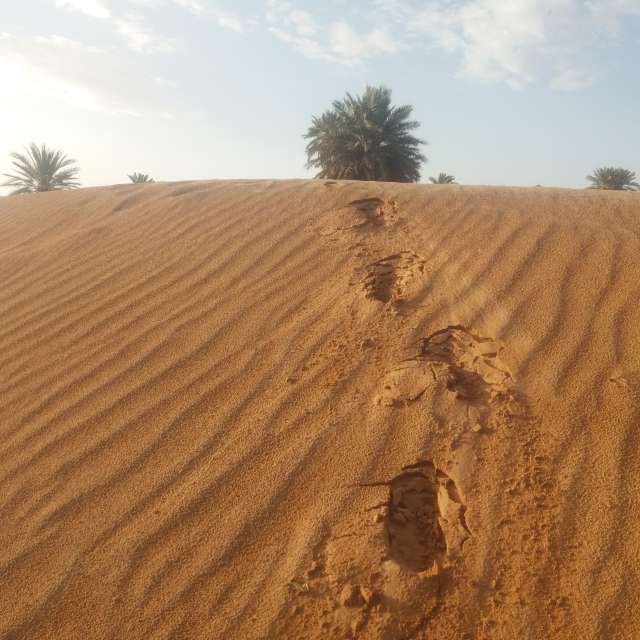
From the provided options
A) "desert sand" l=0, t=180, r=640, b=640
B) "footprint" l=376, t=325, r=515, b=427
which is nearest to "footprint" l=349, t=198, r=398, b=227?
"desert sand" l=0, t=180, r=640, b=640

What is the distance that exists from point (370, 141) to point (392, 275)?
1609 cm

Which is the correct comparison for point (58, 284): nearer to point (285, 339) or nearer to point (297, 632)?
point (285, 339)

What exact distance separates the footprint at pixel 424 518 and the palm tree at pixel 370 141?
17.2 meters

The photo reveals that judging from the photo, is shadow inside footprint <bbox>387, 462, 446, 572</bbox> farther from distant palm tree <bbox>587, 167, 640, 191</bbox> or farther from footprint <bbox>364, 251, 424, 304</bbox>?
distant palm tree <bbox>587, 167, 640, 191</bbox>

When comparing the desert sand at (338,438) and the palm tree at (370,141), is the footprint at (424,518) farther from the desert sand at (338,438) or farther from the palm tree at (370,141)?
the palm tree at (370,141)

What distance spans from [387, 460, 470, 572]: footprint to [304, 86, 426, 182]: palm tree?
17.2 metres

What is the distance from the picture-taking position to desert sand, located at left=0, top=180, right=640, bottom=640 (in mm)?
1641

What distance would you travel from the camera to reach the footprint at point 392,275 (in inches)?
122

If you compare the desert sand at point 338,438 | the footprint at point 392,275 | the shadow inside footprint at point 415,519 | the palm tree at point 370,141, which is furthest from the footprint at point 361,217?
the palm tree at point 370,141

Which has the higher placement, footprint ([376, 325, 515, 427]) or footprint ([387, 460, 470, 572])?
footprint ([376, 325, 515, 427])

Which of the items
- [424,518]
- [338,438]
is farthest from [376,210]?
[424,518]

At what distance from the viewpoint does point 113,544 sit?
1880mm

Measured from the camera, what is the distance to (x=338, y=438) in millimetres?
2174

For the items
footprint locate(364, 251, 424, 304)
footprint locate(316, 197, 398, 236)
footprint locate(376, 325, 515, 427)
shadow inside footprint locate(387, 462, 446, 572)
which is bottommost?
shadow inside footprint locate(387, 462, 446, 572)
